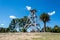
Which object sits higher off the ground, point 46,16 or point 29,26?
point 46,16

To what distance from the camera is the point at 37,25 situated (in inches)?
2201

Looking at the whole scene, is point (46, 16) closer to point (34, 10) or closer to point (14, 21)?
point (34, 10)

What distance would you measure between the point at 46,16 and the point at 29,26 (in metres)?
7.79

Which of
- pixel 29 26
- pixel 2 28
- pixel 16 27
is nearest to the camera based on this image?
pixel 29 26

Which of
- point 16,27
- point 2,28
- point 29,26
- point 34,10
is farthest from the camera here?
point 16,27

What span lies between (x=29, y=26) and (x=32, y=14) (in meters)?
5.86

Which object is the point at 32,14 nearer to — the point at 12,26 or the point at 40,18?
the point at 40,18

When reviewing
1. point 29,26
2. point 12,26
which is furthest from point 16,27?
point 29,26

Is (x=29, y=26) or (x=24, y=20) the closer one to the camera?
(x=29, y=26)

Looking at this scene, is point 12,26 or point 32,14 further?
point 12,26

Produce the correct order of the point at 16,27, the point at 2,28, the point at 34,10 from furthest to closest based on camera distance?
the point at 16,27 < the point at 2,28 < the point at 34,10

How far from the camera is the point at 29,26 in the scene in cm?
5884

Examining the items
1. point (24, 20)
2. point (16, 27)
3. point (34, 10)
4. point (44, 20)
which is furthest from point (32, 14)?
point (16, 27)

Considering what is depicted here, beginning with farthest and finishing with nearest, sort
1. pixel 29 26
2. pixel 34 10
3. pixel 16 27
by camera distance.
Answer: pixel 16 27 → pixel 29 26 → pixel 34 10
